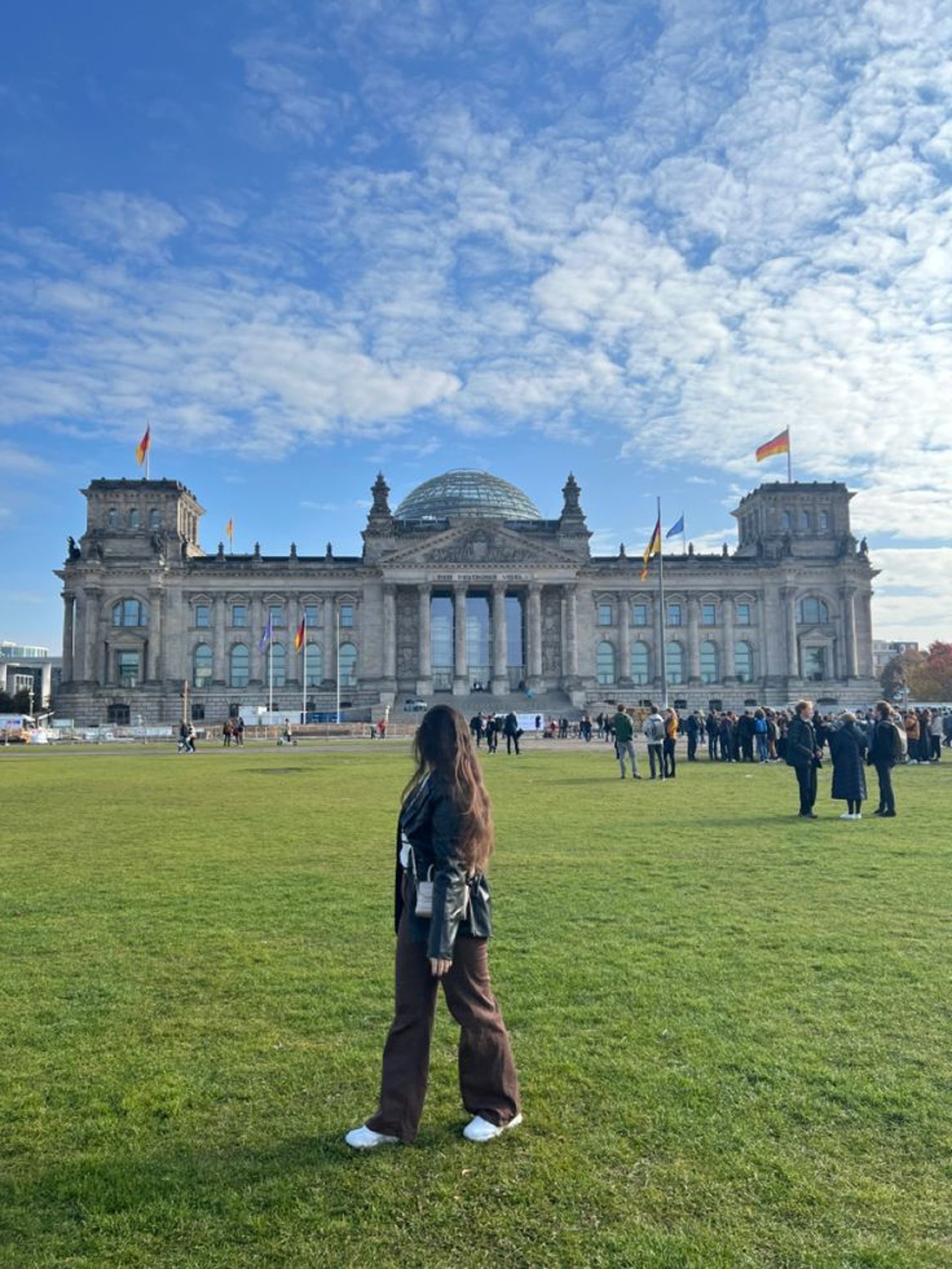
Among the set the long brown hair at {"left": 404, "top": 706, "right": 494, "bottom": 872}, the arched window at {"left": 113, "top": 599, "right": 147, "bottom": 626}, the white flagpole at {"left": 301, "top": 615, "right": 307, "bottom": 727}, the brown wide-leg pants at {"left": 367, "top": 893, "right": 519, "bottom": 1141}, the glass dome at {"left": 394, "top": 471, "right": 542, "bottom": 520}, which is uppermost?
the glass dome at {"left": 394, "top": 471, "right": 542, "bottom": 520}

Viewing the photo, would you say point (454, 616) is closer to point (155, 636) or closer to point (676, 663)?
point (676, 663)

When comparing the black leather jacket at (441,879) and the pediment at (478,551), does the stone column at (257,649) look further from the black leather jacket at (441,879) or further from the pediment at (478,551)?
the black leather jacket at (441,879)

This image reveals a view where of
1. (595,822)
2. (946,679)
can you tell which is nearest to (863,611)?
(946,679)

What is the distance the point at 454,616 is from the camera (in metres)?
87.0

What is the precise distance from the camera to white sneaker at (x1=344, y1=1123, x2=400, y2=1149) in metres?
4.64

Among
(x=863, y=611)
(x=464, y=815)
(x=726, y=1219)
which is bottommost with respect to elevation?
(x=726, y=1219)

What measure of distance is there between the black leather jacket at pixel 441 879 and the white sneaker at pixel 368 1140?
92 cm

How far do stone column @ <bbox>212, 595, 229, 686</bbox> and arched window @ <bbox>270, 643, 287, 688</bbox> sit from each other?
398cm

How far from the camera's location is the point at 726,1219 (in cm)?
399

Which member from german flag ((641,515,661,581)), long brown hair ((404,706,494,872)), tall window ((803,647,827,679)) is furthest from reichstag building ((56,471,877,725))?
long brown hair ((404,706,494,872))

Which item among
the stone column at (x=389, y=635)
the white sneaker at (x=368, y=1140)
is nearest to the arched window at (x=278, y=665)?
the stone column at (x=389, y=635)

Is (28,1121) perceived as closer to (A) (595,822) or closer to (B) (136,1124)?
(B) (136,1124)

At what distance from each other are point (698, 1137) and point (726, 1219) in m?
0.72

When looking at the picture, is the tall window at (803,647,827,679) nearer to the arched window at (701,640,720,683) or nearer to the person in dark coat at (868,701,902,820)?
the arched window at (701,640,720,683)
